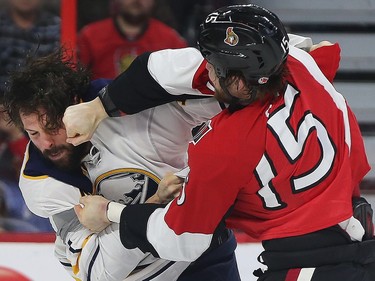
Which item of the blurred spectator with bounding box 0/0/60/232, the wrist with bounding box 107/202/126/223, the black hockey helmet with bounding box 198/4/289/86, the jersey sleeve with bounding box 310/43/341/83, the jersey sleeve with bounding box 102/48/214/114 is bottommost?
the blurred spectator with bounding box 0/0/60/232

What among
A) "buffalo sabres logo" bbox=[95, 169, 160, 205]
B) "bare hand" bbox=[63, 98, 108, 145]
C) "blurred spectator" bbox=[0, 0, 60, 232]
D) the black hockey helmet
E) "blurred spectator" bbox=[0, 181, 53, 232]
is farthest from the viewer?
"blurred spectator" bbox=[0, 0, 60, 232]

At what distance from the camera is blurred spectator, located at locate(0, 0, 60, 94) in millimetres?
3645

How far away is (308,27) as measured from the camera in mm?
4016

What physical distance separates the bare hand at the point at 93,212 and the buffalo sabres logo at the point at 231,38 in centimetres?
44

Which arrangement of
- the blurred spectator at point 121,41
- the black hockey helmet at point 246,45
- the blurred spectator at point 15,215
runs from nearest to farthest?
1. the black hockey helmet at point 246,45
2. the blurred spectator at point 15,215
3. the blurred spectator at point 121,41

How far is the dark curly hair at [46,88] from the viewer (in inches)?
72.4

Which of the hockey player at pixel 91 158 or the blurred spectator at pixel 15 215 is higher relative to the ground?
the hockey player at pixel 91 158

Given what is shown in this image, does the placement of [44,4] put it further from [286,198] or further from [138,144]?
[286,198]

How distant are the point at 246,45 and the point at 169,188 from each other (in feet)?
1.18

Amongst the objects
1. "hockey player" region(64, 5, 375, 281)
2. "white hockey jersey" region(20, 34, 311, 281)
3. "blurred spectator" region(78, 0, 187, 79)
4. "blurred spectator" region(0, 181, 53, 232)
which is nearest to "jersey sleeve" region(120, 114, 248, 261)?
"hockey player" region(64, 5, 375, 281)

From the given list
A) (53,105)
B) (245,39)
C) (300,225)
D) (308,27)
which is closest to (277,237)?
(300,225)

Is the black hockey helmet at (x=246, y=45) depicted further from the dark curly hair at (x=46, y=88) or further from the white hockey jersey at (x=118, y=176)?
the dark curly hair at (x=46, y=88)

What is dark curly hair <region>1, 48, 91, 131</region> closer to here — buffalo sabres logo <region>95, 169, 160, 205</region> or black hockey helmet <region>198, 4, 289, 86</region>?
buffalo sabres logo <region>95, 169, 160, 205</region>

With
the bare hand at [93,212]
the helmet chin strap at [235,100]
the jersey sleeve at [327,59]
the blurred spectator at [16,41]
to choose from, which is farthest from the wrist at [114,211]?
the blurred spectator at [16,41]
